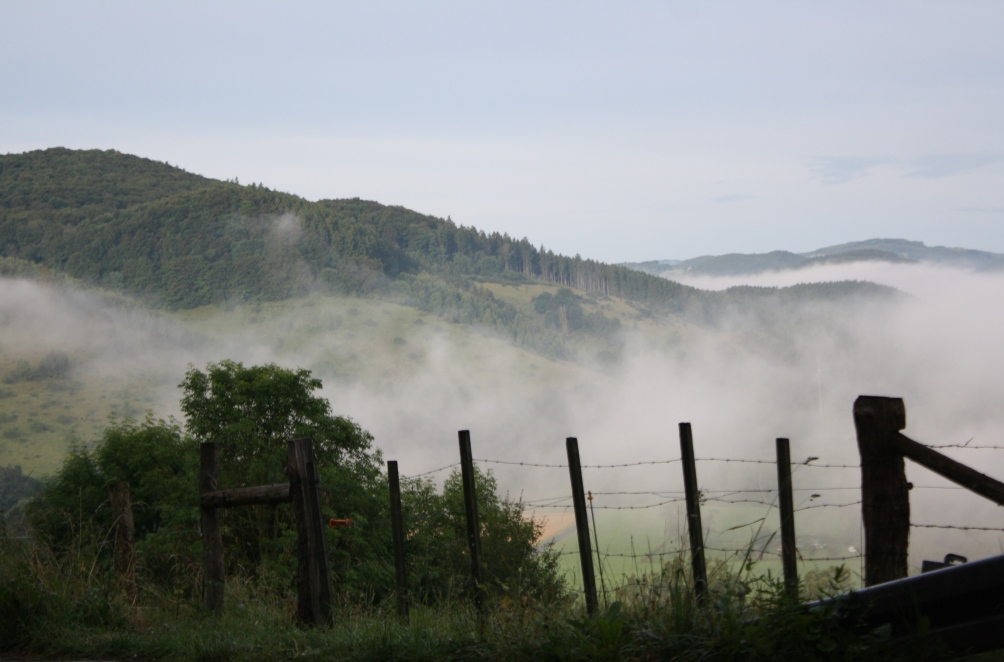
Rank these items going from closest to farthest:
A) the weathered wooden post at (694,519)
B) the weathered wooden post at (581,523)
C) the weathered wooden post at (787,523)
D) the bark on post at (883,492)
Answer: the bark on post at (883,492), the weathered wooden post at (694,519), the weathered wooden post at (787,523), the weathered wooden post at (581,523)

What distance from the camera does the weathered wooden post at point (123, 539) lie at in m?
8.28

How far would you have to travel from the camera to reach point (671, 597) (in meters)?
4.84

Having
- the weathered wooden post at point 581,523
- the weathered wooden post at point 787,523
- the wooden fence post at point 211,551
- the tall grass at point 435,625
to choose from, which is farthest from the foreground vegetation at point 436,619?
the weathered wooden post at point 787,523

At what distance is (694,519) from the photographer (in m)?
6.07

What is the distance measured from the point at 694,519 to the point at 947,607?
86.2 inches

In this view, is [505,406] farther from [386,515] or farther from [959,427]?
[386,515]

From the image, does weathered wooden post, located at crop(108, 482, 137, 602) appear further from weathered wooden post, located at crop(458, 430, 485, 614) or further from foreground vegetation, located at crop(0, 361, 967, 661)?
weathered wooden post, located at crop(458, 430, 485, 614)

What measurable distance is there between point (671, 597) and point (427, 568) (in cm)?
2607

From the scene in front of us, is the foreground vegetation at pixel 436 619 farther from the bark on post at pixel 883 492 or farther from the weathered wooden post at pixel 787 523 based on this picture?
the weathered wooden post at pixel 787 523

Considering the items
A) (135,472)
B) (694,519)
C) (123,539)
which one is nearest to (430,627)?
(694,519)

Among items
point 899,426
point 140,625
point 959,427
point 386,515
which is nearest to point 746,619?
point 899,426

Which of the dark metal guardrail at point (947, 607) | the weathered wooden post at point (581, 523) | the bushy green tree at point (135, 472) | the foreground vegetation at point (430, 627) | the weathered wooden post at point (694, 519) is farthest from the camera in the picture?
the bushy green tree at point (135, 472)

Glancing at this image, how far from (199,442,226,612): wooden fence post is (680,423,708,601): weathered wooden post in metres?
4.18

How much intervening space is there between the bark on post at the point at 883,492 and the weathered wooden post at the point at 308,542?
4155mm
